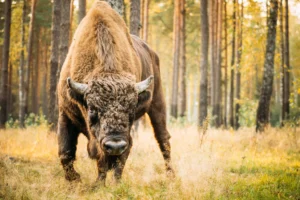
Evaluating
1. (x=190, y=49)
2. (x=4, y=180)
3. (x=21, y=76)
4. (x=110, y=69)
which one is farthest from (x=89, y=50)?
(x=190, y=49)

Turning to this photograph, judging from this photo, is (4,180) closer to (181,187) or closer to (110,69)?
(110,69)

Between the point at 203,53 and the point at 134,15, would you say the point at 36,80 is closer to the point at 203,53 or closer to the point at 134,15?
the point at 203,53

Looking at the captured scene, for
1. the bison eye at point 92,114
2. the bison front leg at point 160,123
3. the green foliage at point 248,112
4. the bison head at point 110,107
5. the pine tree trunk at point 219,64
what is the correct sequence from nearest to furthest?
the bison head at point 110,107, the bison eye at point 92,114, the bison front leg at point 160,123, the pine tree trunk at point 219,64, the green foliage at point 248,112

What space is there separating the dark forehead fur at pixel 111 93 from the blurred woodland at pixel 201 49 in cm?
236

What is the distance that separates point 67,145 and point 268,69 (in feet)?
27.7

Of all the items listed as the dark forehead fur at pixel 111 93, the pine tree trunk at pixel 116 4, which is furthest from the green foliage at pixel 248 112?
the dark forehead fur at pixel 111 93

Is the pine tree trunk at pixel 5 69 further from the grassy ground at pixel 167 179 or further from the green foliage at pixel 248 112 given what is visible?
the green foliage at pixel 248 112

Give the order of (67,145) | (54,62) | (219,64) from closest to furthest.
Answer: (67,145) < (54,62) < (219,64)

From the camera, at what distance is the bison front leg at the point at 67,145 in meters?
4.91

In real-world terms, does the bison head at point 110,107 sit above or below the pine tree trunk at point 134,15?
below

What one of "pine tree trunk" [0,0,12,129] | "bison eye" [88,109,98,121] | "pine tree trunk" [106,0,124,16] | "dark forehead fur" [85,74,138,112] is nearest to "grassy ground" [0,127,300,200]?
"bison eye" [88,109,98,121]

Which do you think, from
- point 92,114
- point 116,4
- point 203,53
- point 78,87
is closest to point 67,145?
point 92,114

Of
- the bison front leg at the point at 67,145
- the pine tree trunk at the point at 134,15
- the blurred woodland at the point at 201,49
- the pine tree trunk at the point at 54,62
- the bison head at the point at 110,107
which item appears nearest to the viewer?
the bison head at the point at 110,107

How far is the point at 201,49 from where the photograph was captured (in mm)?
13078
